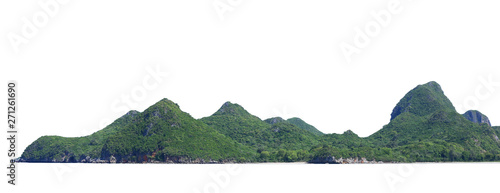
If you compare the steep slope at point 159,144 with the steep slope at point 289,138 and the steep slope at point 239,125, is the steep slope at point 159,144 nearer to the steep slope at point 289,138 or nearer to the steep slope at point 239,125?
the steep slope at point 239,125

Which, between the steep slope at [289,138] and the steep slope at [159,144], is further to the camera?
the steep slope at [289,138]

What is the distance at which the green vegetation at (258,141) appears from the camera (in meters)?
118

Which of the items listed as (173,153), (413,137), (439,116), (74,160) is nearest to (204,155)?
(173,153)

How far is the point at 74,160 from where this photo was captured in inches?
5556

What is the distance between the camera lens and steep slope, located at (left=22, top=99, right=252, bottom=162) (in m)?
117

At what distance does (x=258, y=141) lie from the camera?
522 ft

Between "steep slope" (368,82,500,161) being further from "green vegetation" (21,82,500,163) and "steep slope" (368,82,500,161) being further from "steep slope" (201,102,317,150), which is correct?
"steep slope" (201,102,317,150)

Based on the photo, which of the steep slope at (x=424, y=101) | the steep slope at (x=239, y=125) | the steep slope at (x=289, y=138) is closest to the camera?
the steep slope at (x=289, y=138)

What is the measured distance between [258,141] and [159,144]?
48.0 metres

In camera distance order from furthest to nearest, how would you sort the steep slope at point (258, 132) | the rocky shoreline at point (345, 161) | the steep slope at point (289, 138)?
the steep slope at point (258, 132)
the steep slope at point (289, 138)
the rocky shoreline at point (345, 161)

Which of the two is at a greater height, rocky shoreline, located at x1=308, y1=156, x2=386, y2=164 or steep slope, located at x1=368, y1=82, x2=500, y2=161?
steep slope, located at x1=368, y1=82, x2=500, y2=161

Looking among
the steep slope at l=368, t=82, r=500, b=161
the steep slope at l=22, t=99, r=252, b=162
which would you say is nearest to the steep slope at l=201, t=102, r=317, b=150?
the steep slope at l=22, t=99, r=252, b=162

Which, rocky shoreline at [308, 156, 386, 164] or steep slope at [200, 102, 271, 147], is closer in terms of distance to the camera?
rocky shoreline at [308, 156, 386, 164]

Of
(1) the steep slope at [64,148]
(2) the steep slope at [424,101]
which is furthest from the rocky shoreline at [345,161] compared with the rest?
(2) the steep slope at [424,101]
